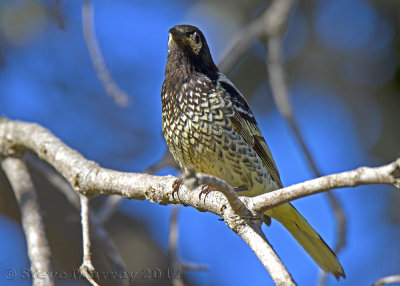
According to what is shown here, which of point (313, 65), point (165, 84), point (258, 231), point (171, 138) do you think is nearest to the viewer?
point (258, 231)

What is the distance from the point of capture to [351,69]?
259 inches

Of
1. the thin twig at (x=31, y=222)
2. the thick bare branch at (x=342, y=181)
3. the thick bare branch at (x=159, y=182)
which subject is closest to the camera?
the thick bare branch at (x=342, y=181)

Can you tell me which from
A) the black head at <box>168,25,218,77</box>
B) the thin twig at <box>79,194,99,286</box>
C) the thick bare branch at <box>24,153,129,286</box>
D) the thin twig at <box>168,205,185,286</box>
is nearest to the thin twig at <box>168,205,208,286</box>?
the thin twig at <box>168,205,185,286</box>

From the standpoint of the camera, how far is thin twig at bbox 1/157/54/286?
3.15 meters

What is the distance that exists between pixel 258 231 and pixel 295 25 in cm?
482

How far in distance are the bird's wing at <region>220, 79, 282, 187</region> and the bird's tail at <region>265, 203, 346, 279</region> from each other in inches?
13.8

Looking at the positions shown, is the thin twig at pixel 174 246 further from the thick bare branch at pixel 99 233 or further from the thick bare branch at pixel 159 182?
the thick bare branch at pixel 159 182

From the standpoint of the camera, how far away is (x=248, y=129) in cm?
399

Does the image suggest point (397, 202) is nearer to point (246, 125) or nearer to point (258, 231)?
point (246, 125)

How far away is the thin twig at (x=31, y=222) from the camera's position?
3.15m

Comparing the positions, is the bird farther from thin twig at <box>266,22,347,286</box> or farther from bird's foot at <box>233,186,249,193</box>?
thin twig at <box>266,22,347,286</box>

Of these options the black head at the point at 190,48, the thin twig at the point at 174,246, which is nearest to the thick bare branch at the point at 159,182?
the thin twig at the point at 174,246

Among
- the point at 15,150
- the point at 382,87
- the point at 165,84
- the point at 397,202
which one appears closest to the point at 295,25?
the point at 382,87

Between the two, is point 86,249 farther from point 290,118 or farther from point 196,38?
point 196,38
